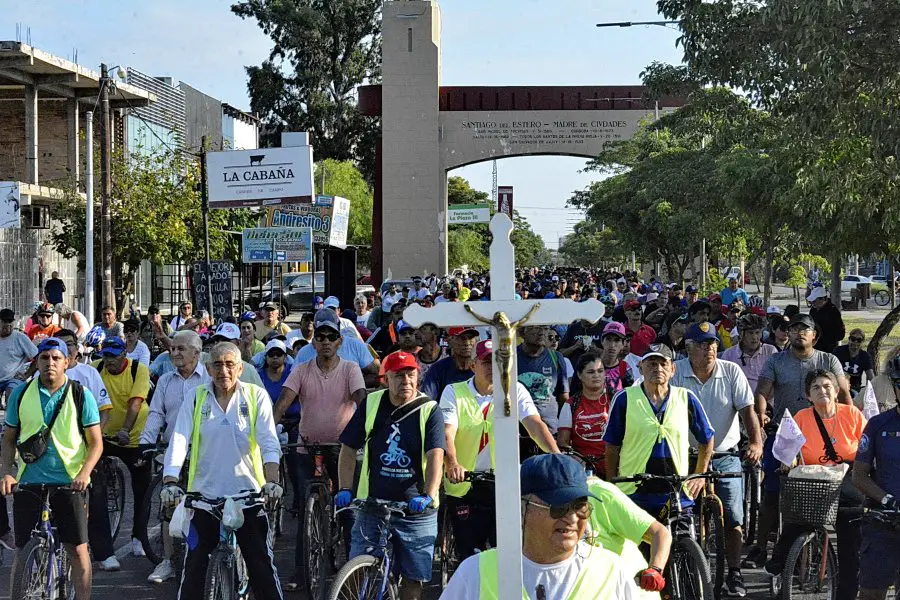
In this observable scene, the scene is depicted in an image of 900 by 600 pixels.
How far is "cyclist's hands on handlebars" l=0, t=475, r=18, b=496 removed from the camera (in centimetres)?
749

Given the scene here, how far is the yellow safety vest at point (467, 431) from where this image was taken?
7.64 m

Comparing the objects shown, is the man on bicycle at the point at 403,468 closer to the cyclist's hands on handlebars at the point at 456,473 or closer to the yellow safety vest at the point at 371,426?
the yellow safety vest at the point at 371,426

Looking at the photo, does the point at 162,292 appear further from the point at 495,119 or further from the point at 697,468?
the point at 697,468

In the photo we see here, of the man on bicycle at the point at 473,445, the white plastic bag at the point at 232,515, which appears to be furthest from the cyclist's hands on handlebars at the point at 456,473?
the white plastic bag at the point at 232,515

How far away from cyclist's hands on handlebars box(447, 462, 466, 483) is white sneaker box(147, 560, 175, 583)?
2904 millimetres

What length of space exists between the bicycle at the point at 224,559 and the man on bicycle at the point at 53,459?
1.26 metres

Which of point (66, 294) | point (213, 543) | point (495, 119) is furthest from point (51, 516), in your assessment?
point (495, 119)

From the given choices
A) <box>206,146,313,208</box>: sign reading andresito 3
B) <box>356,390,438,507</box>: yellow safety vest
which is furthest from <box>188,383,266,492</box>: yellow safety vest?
<box>206,146,313,208</box>: sign reading andresito 3

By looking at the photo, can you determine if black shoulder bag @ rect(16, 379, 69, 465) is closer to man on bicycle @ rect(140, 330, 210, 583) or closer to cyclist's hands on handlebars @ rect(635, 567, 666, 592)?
man on bicycle @ rect(140, 330, 210, 583)

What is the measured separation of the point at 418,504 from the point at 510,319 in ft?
10.3

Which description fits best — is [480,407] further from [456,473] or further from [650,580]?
[650,580]

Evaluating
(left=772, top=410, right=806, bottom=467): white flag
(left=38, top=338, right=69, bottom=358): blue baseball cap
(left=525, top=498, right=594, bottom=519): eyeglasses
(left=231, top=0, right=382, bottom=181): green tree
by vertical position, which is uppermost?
(left=231, top=0, right=382, bottom=181): green tree

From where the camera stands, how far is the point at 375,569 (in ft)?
21.5

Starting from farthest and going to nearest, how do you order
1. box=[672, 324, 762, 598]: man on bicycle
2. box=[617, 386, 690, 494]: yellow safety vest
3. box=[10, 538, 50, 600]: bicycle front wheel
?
box=[672, 324, 762, 598]: man on bicycle → box=[10, 538, 50, 600]: bicycle front wheel → box=[617, 386, 690, 494]: yellow safety vest
